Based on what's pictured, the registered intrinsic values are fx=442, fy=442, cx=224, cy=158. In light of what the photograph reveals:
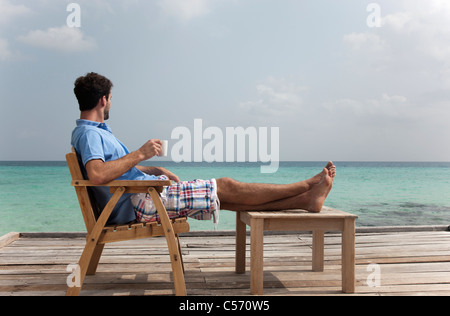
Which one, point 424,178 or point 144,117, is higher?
point 144,117

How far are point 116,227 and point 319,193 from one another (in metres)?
1.15

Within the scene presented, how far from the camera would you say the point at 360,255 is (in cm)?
352

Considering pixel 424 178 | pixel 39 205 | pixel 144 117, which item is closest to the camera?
pixel 39 205

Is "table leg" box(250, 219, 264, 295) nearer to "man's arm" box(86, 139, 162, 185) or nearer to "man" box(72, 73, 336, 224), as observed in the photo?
"man" box(72, 73, 336, 224)

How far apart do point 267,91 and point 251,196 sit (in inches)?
968

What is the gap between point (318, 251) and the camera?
3.03 meters

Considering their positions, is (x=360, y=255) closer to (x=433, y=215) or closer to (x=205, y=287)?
(x=205, y=287)

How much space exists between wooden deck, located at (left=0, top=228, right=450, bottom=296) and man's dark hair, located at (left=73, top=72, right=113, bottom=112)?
1086 mm

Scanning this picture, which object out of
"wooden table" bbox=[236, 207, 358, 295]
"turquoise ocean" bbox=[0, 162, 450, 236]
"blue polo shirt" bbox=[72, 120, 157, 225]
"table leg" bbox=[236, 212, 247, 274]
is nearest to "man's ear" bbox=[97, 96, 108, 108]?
"blue polo shirt" bbox=[72, 120, 157, 225]

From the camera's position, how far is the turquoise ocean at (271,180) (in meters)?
11.5

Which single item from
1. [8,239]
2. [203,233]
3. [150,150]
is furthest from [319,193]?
[8,239]

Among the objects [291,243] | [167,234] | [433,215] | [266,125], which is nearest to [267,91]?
[266,125]

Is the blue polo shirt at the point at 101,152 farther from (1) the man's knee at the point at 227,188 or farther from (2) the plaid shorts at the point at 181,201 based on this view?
(1) the man's knee at the point at 227,188

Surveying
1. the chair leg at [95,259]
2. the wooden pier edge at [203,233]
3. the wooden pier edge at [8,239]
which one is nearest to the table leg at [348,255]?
the chair leg at [95,259]
